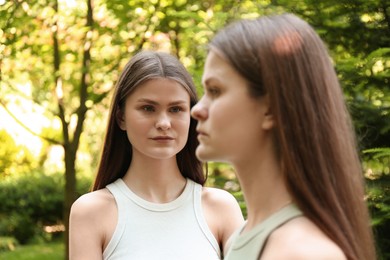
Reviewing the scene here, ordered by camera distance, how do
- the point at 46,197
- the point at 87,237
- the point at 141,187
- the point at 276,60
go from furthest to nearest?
the point at 46,197
the point at 141,187
the point at 87,237
the point at 276,60

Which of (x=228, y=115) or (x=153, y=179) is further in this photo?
(x=153, y=179)

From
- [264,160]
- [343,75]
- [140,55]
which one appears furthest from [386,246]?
[264,160]

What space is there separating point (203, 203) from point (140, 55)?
1.94 ft

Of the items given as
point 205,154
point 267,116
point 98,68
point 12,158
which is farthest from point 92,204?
point 12,158

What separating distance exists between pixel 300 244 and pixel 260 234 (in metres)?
0.12

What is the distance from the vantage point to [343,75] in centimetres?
369

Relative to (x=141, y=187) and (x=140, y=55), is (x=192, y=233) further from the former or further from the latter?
(x=140, y=55)

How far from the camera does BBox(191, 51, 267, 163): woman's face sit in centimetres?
142

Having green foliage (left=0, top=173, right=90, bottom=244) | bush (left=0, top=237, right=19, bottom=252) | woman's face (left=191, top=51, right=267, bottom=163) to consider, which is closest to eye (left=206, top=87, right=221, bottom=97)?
woman's face (left=191, top=51, right=267, bottom=163)

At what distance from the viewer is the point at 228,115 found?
1.43 metres

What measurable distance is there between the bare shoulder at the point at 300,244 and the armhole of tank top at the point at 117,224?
1193 millimetres

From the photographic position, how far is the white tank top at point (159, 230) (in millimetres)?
2516

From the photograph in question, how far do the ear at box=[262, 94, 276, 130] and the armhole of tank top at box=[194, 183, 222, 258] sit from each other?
4.08 feet

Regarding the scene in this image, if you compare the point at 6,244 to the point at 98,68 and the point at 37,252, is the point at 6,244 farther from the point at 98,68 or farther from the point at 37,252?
the point at 98,68
